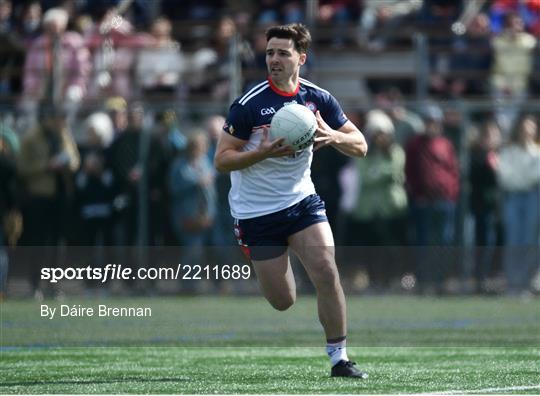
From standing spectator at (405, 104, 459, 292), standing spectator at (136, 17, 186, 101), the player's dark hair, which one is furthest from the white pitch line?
standing spectator at (136, 17, 186, 101)

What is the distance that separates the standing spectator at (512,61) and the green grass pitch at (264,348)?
345 cm

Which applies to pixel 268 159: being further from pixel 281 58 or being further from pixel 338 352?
pixel 338 352

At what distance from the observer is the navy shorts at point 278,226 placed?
8.86 meters

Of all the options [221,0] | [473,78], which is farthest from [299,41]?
[221,0]

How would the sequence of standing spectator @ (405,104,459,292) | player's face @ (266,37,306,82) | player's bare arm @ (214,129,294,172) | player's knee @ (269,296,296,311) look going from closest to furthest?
player's bare arm @ (214,129,294,172)
player's face @ (266,37,306,82)
player's knee @ (269,296,296,311)
standing spectator @ (405,104,459,292)

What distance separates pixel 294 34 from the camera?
8.75 m

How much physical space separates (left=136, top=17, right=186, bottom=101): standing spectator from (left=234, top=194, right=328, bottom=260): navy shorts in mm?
10365

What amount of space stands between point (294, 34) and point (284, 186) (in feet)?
3.28

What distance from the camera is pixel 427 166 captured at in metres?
17.4

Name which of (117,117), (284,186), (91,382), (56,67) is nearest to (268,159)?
(284,186)

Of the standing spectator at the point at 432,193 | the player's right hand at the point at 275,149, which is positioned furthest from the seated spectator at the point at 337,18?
the player's right hand at the point at 275,149

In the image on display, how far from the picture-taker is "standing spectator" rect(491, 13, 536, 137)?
730 inches

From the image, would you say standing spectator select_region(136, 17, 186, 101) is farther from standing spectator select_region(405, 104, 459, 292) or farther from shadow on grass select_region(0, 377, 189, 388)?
shadow on grass select_region(0, 377, 189, 388)

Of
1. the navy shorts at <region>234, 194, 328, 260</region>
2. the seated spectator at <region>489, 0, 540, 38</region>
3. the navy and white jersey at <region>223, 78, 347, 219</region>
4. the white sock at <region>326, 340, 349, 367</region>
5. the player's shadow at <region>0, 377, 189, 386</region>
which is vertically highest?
the seated spectator at <region>489, 0, 540, 38</region>
